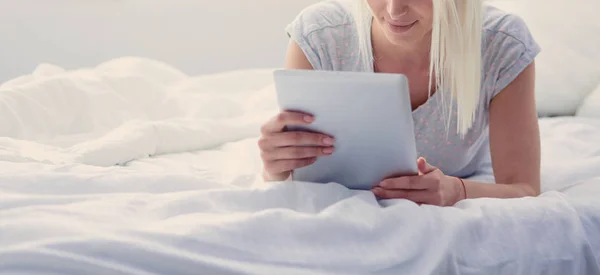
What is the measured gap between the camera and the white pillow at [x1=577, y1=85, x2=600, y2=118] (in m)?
1.71

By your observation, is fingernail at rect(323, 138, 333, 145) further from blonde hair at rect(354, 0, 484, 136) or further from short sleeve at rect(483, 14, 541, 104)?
short sleeve at rect(483, 14, 541, 104)

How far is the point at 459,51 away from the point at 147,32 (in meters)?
1.86

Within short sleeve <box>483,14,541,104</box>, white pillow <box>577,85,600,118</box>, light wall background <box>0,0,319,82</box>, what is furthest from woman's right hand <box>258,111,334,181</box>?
light wall background <box>0,0,319,82</box>

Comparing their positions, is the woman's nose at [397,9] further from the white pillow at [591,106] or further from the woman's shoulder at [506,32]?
the white pillow at [591,106]

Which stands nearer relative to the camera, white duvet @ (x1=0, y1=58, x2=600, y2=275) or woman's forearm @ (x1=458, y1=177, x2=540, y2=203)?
white duvet @ (x1=0, y1=58, x2=600, y2=275)

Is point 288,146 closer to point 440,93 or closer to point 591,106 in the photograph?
point 440,93

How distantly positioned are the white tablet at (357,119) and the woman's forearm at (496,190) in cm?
12

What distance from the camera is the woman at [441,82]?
954 millimetres

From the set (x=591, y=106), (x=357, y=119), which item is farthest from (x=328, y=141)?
(x=591, y=106)

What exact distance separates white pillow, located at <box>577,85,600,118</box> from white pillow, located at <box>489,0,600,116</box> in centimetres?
4

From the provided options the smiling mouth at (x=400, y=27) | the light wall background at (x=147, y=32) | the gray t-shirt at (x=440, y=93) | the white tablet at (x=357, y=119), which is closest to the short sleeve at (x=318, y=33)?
the gray t-shirt at (x=440, y=93)

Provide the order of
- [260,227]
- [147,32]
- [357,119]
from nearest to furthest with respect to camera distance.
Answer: [260,227] < [357,119] < [147,32]

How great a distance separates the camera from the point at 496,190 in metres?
1.04

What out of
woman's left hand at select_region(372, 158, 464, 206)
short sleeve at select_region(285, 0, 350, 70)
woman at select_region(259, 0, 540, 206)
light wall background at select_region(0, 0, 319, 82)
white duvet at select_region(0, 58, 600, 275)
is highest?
light wall background at select_region(0, 0, 319, 82)
